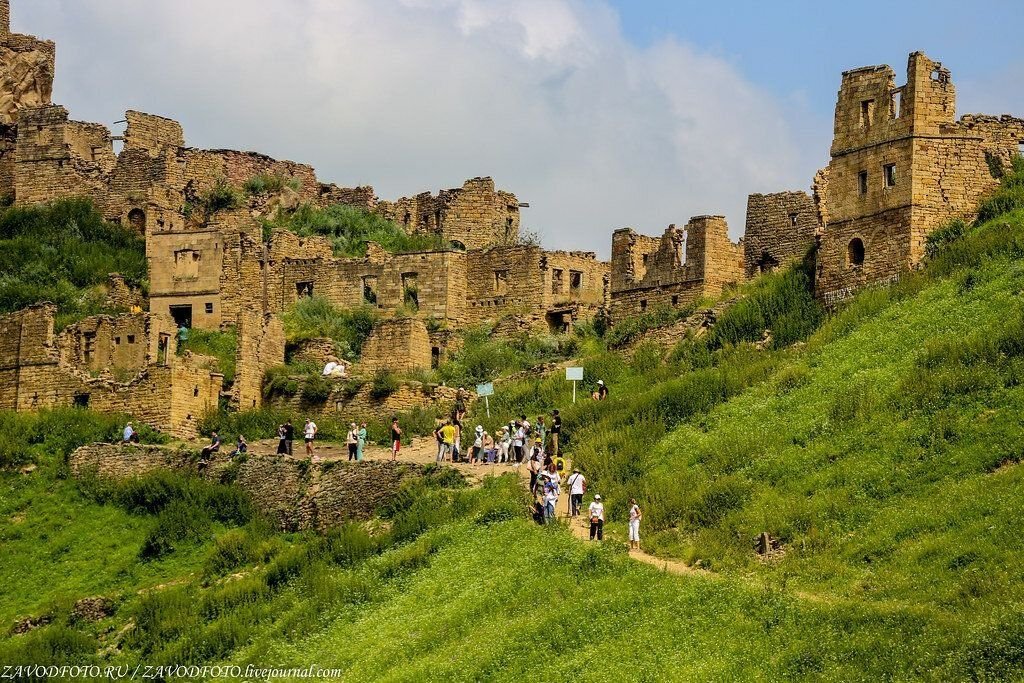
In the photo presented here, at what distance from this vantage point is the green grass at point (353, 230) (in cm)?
5756

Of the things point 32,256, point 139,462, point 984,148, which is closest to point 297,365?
point 139,462

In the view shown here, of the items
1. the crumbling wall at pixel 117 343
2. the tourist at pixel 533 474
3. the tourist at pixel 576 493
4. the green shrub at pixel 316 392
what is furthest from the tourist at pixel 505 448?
the crumbling wall at pixel 117 343

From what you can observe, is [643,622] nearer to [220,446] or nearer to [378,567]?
[378,567]

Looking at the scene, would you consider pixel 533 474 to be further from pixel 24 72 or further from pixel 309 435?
pixel 24 72

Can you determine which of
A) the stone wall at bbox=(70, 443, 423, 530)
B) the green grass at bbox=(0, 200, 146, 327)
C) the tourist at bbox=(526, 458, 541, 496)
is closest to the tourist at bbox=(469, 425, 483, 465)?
the stone wall at bbox=(70, 443, 423, 530)

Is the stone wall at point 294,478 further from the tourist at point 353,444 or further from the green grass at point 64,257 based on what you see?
the green grass at point 64,257

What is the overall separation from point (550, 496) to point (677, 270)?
13225 mm

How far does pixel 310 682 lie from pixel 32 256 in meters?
24.6

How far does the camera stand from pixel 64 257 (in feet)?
186

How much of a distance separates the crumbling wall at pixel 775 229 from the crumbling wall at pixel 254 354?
1031 centimetres

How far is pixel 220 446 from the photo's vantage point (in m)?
45.8

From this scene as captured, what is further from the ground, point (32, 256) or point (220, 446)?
point (32, 256)

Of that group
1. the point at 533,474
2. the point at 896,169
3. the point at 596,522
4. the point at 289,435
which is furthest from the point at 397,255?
the point at 596,522

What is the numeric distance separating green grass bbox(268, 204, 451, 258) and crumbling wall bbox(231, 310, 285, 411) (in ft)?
22.9
